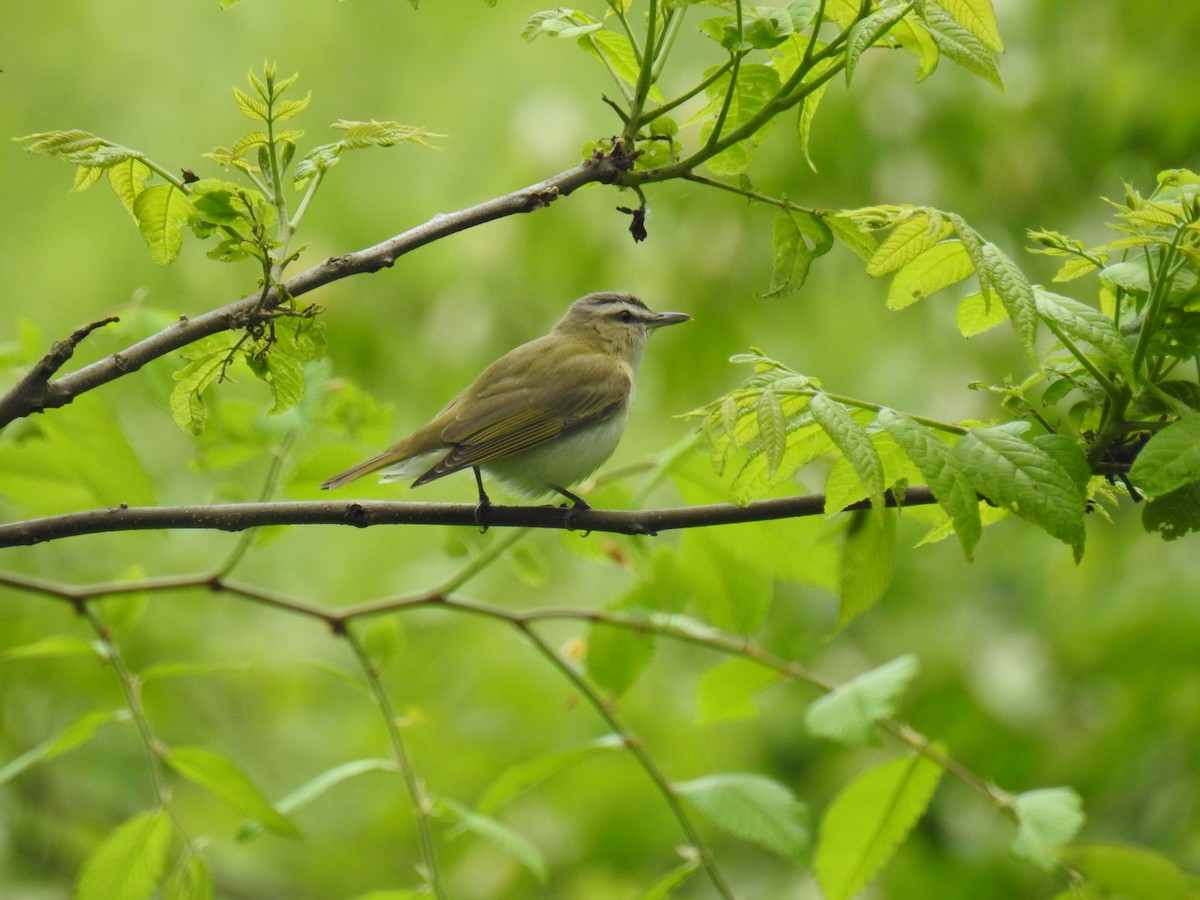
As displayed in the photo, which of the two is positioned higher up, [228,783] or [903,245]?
[903,245]

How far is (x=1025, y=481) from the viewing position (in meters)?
1.85

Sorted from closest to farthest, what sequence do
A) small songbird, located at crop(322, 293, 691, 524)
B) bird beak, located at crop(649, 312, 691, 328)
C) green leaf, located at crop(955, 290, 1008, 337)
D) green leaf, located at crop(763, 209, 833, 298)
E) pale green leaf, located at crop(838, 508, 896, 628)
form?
1. green leaf, located at crop(763, 209, 833, 298)
2. green leaf, located at crop(955, 290, 1008, 337)
3. pale green leaf, located at crop(838, 508, 896, 628)
4. small songbird, located at crop(322, 293, 691, 524)
5. bird beak, located at crop(649, 312, 691, 328)

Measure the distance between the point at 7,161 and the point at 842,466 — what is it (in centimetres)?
846

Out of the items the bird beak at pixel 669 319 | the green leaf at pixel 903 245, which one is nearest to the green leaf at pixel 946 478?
the green leaf at pixel 903 245

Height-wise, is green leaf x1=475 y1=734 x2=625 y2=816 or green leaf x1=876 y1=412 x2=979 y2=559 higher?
green leaf x1=876 y1=412 x2=979 y2=559

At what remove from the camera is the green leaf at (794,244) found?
2.20 meters

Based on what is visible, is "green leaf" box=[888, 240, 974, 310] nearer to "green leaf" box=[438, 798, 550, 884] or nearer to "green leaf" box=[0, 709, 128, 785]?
"green leaf" box=[438, 798, 550, 884]

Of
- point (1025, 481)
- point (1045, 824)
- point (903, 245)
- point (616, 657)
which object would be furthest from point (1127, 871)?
point (903, 245)

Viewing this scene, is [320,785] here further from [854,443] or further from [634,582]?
[854,443]

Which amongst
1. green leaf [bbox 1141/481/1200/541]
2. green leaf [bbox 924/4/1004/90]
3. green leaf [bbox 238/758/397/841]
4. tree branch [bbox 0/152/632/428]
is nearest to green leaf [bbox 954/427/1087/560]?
green leaf [bbox 1141/481/1200/541]

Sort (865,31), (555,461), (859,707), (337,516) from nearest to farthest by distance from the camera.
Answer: (865,31)
(337,516)
(859,707)
(555,461)

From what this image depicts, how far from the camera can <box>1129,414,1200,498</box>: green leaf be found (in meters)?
1.79

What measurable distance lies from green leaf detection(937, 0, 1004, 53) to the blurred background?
2.89m

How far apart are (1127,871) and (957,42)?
2016mm
